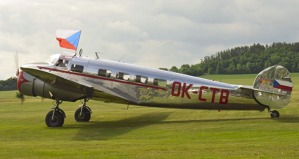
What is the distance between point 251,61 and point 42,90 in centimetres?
9051

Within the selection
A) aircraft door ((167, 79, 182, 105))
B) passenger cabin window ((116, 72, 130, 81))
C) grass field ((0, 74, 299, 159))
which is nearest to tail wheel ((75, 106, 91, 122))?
grass field ((0, 74, 299, 159))

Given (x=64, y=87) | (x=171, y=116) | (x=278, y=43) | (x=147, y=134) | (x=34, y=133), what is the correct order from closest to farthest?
(x=147, y=134) → (x=34, y=133) → (x=64, y=87) → (x=171, y=116) → (x=278, y=43)

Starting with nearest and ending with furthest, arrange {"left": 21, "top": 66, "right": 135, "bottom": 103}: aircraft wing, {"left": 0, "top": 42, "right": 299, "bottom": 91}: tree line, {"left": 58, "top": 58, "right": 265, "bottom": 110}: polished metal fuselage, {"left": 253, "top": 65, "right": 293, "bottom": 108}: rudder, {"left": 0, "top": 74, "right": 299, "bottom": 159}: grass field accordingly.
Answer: {"left": 0, "top": 74, "right": 299, "bottom": 159}: grass field < {"left": 21, "top": 66, "right": 135, "bottom": 103}: aircraft wing < {"left": 253, "top": 65, "right": 293, "bottom": 108}: rudder < {"left": 58, "top": 58, "right": 265, "bottom": 110}: polished metal fuselage < {"left": 0, "top": 42, "right": 299, "bottom": 91}: tree line

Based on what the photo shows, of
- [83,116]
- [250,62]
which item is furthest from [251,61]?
[83,116]

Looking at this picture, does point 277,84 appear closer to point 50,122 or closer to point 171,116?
point 171,116

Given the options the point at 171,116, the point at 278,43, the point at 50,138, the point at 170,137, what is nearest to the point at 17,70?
the point at 50,138

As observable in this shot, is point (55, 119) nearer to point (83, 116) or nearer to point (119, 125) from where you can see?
point (83, 116)

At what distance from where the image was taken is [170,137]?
17.1m

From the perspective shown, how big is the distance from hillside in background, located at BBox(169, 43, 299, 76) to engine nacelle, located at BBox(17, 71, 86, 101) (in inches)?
2631

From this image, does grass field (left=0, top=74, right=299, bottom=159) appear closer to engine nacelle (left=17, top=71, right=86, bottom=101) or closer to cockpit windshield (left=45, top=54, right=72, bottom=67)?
engine nacelle (left=17, top=71, right=86, bottom=101)

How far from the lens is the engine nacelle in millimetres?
21734

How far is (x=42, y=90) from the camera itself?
21797 mm

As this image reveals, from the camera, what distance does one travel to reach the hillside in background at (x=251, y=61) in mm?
95381

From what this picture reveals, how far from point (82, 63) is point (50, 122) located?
307 centimetres
